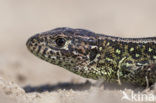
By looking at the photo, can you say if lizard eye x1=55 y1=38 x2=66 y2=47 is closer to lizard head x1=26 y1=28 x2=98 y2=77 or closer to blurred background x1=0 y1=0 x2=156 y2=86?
lizard head x1=26 y1=28 x2=98 y2=77

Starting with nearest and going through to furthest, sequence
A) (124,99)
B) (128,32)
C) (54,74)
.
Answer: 1. (124,99)
2. (54,74)
3. (128,32)

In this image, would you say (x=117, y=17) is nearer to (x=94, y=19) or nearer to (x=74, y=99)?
(x=94, y=19)

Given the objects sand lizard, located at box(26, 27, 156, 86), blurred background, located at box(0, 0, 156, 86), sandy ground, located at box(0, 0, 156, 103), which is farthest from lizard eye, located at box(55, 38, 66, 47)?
blurred background, located at box(0, 0, 156, 86)

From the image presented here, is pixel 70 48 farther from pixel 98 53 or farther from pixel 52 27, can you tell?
pixel 52 27

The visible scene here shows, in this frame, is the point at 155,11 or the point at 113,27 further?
the point at 155,11

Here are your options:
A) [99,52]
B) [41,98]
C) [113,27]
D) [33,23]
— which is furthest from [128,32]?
[41,98]

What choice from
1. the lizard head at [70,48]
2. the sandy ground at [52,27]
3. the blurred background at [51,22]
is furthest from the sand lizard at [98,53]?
the blurred background at [51,22]

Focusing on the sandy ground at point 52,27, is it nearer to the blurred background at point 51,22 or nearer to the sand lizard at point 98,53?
the blurred background at point 51,22
